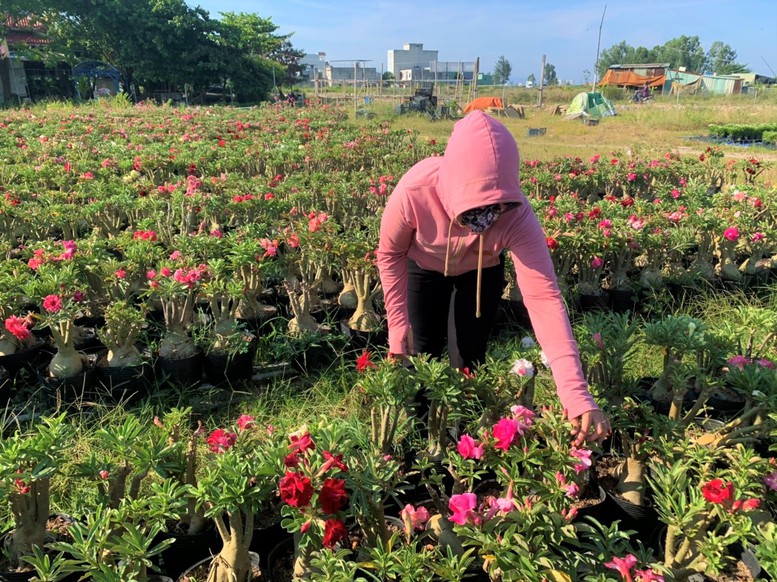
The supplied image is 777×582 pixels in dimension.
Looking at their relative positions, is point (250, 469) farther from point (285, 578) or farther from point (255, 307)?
point (255, 307)

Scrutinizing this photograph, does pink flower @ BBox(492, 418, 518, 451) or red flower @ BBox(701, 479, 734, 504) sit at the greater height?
pink flower @ BBox(492, 418, 518, 451)

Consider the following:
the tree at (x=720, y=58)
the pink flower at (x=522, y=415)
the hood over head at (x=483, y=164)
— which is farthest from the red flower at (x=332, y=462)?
the tree at (x=720, y=58)

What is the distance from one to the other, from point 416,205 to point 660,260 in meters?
3.13

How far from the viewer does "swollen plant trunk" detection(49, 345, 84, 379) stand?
112 inches

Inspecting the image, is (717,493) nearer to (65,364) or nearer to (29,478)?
(29,478)

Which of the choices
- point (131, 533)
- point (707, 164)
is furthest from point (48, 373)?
point (707, 164)

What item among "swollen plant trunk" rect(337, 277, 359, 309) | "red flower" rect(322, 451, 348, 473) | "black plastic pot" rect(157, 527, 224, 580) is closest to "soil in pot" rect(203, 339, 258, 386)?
"swollen plant trunk" rect(337, 277, 359, 309)

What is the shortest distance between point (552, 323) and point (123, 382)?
2.36m

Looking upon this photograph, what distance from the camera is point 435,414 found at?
2113 mm

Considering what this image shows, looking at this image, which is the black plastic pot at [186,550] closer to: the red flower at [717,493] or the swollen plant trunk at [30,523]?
the swollen plant trunk at [30,523]

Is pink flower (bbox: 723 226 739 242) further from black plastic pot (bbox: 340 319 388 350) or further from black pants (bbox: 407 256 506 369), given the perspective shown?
black plastic pot (bbox: 340 319 388 350)

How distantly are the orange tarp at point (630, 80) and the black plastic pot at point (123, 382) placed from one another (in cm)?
4433

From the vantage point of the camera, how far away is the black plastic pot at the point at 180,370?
3047 mm

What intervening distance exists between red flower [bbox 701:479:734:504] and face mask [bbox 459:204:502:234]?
98 cm
